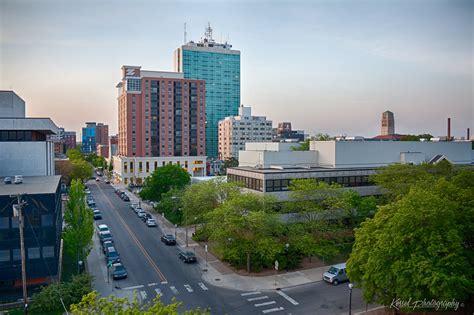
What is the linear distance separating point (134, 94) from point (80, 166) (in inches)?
999

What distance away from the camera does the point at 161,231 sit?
171 ft

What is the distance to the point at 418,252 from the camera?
22156mm

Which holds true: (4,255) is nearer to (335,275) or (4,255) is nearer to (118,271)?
(118,271)

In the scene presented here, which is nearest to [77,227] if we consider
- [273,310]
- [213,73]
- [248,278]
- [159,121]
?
[248,278]

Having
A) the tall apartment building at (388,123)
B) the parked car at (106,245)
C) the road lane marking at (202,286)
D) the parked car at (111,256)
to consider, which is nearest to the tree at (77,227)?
the parked car at (111,256)

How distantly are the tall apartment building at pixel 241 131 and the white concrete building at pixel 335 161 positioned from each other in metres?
86.3

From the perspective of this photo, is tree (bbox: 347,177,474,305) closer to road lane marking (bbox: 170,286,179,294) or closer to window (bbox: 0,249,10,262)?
road lane marking (bbox: 170,286,179,294)

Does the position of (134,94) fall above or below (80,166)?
above

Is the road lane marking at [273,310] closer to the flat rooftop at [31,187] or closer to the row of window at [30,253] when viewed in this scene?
the row of window at [30,253]

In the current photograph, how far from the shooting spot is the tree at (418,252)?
68.4 feet

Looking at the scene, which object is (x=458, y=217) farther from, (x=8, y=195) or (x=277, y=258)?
(x=8, y=195)

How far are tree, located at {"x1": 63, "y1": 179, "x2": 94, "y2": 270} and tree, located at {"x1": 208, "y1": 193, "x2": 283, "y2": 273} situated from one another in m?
11.3

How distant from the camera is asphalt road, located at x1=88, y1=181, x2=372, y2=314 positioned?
1067 inches

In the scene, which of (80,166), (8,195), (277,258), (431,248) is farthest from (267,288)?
(80,166)
